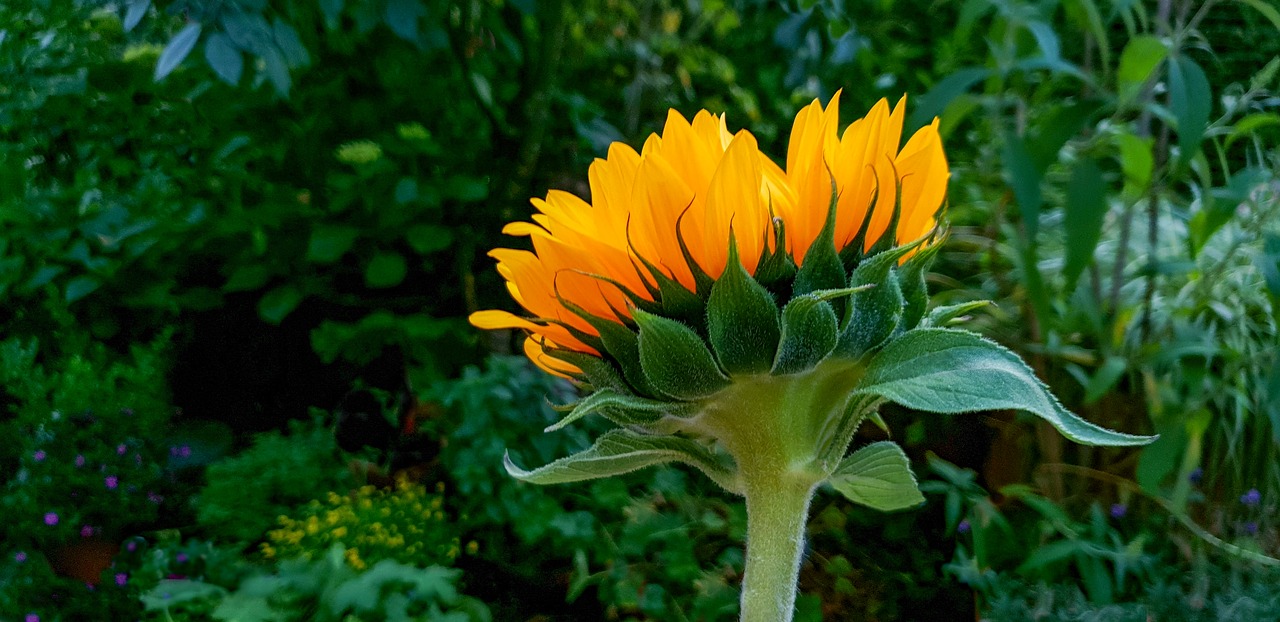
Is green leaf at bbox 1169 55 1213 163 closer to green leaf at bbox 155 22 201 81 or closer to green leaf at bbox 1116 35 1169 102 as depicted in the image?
green leaf at bbox 1116 35 1169 102

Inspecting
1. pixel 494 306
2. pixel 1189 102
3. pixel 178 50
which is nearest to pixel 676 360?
pixel 1189 102

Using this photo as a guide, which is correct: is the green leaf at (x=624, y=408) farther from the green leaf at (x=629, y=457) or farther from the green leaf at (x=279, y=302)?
the green leaf at (x=279, y=302)

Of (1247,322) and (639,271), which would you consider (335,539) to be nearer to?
(639,271)

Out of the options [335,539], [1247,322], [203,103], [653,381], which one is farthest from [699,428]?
[203,103]

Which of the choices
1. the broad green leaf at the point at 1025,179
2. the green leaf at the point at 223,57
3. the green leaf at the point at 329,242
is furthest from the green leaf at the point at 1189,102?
the green leaf at the point at 329,242

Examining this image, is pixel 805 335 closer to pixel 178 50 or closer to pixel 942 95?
pixel 942 95

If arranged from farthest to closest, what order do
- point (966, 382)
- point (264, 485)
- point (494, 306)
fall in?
point (494, 306)
point (264, 485)
point (966, 382)
